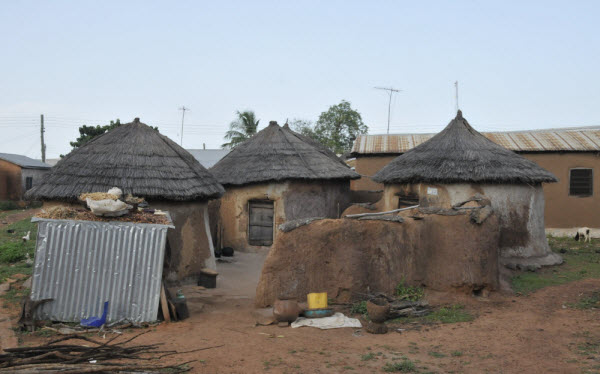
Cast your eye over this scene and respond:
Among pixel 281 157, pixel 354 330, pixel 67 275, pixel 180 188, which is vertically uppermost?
pixel 281 157

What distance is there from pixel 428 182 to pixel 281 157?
4.77 metres

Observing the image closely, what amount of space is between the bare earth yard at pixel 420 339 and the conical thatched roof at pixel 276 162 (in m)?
5.47

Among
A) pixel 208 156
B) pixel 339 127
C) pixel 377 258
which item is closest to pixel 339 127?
pixel 339 127

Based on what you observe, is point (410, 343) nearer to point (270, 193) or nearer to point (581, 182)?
point (270, 193)

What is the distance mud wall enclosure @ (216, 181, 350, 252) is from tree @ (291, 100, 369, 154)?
46.4ft

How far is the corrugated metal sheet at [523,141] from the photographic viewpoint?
716 inches

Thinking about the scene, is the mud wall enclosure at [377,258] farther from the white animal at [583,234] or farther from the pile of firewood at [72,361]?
the white animal at [583,234]

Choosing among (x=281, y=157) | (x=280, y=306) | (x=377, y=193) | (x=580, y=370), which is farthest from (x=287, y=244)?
(x=377, y=193)

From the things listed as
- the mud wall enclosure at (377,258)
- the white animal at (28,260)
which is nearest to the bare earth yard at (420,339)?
the mud wall enclosure at (377,258)

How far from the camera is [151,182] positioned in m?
10.4

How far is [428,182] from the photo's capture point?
42.4 feet

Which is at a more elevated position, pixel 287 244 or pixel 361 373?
pixel 287 244

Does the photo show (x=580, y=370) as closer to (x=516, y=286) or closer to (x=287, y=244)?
(x=287, y=244)

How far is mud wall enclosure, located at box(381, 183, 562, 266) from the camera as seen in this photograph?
41.0ft
